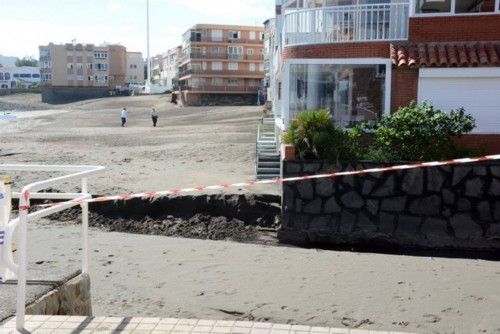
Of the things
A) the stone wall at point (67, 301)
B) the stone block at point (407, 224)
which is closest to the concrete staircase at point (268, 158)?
the stone block at point (407, 224)

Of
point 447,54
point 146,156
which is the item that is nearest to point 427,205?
point 447,54

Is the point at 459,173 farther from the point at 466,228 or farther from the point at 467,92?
the point at 467,92

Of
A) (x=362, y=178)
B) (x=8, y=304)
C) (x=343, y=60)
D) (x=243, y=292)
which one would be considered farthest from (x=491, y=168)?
(x=8, y=304)

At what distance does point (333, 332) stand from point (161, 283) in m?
4.07

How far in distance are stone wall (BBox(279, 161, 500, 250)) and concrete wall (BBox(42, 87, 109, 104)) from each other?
4372 inches

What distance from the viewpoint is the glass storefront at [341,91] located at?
48.0ft

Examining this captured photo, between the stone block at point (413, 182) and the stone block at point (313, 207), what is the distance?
1825 mm

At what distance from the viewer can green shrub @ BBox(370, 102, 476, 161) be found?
12617mm

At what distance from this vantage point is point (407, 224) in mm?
12734

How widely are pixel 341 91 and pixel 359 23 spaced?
5.67ft

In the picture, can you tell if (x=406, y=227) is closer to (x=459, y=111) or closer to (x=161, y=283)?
(x=459, y=111)

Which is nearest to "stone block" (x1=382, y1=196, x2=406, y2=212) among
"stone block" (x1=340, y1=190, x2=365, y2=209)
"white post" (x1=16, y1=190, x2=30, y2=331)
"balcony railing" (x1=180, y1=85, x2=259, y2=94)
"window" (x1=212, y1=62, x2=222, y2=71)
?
"stone block" (x1=340, y1=190, x2=365, y2=209)

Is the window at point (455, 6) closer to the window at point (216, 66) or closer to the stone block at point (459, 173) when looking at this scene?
the stone block at point (459, 173)

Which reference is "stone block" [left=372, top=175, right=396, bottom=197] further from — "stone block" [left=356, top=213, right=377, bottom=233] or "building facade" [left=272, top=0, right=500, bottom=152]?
"building facade" [left=272, top=0, right=500, bottom=152]
